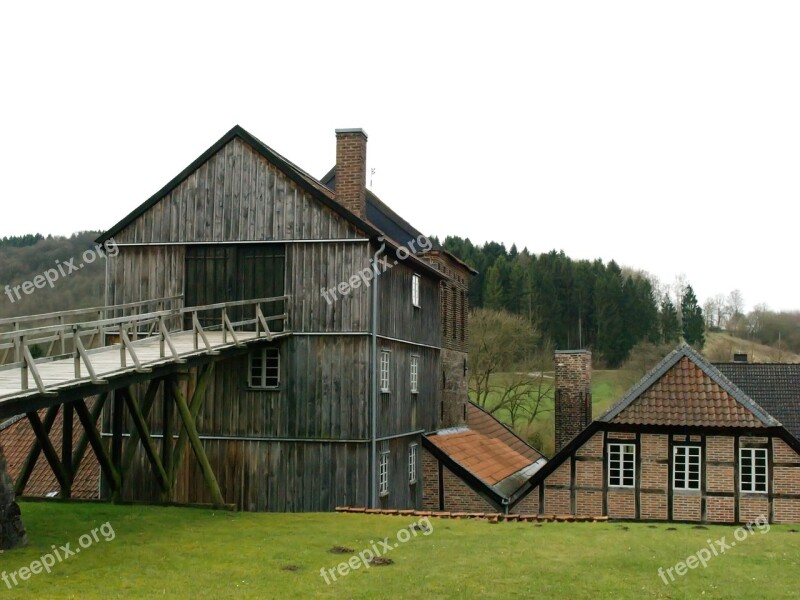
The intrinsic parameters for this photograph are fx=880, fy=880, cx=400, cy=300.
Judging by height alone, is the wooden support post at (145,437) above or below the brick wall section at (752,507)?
above

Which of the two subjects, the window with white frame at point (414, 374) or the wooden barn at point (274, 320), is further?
the window with white frame at point (414, 374)

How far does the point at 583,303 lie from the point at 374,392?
6308cm

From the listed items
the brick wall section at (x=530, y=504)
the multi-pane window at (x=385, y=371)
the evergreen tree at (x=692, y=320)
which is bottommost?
the brick wall section at (x=530, y=504)

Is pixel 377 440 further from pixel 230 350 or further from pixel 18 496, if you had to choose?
pixel 18 496

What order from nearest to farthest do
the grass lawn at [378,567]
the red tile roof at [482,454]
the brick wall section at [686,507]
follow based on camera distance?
1. the grass lawn at [378,567]
2. the brick wall section at [686,507]
3. the red tile roof at [482,454]

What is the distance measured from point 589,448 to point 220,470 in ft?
34.1

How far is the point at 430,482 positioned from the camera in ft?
90.0

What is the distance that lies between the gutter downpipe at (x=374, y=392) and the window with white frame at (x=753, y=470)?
1012 centimetres

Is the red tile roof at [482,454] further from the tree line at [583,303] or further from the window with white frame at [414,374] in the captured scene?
the tree line at [583,303]

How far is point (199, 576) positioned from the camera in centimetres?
1316

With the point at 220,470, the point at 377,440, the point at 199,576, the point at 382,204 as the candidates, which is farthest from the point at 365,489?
the point at 382,204

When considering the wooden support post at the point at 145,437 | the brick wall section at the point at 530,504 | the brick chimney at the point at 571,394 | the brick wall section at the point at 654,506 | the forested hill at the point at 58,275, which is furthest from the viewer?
the forested hill at the point at 58,275

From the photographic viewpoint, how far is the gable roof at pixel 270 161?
22141 millimetres

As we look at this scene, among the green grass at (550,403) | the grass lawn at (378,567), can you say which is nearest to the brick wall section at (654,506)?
the grass lawn at (378,567)
